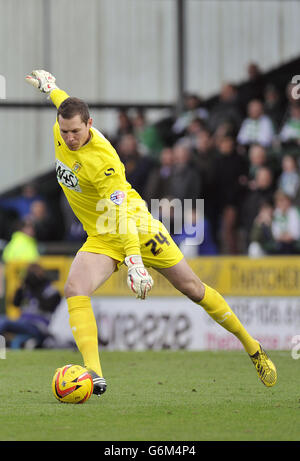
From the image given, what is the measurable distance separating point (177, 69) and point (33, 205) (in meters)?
3.77

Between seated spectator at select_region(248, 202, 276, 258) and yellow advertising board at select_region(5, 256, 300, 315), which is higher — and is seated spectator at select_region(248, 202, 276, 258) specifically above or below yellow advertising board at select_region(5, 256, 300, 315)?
above

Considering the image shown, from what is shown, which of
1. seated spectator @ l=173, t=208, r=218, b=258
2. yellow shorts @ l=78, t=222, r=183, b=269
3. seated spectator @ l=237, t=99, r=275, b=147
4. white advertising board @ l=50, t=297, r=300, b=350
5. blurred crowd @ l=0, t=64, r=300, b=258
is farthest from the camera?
seated spectator @ l=237, t=99, r=275, b=147

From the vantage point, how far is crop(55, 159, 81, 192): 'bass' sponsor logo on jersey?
767cm

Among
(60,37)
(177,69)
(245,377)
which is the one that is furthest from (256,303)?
(60,37)

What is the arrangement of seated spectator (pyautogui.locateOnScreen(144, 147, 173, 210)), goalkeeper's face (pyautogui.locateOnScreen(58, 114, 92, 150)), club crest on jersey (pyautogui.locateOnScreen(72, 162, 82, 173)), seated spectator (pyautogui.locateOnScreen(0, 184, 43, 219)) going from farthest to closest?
seated spectator (pyautogui.locateOnScreen(0, 184, 43, 219))
seated spectator (pyautogui.locateOnScreen(144, 147, 173, 210))
club crest on jersey (pyautogui.locateOnScreen(72, 162, 82, 173))
goalkeeper's face (pyautogui.locateOnScreen(58, 114, 92, 150))

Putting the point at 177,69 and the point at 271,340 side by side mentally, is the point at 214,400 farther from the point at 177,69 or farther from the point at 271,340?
the point at 177,69

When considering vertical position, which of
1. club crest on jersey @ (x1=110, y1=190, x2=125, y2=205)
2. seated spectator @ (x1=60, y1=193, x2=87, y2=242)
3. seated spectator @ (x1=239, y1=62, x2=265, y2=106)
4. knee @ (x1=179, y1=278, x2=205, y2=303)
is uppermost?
seated spectator @ (x1=239, y1=62, x2=265, y2=106)

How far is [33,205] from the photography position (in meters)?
17.7

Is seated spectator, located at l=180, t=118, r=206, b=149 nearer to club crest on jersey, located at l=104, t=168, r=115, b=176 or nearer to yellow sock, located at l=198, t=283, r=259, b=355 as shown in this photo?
yellow sock, located at l=198, t=283, r=259, b=355

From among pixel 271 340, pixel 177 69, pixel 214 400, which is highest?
pixel 177 69

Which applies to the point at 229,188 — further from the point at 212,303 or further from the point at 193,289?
the point at 193,289

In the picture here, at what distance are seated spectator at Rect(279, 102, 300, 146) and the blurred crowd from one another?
2 centimetres
